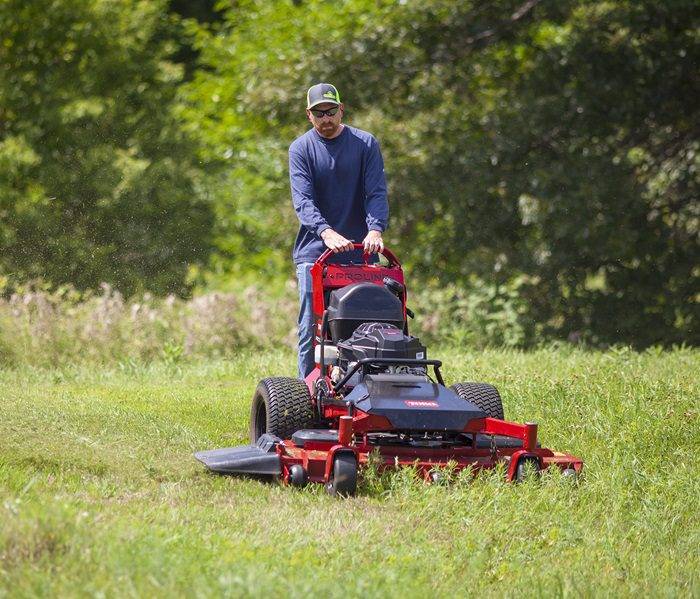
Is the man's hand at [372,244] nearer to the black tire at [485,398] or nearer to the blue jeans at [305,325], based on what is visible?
the blue jeans at [305,325]

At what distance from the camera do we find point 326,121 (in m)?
7.43

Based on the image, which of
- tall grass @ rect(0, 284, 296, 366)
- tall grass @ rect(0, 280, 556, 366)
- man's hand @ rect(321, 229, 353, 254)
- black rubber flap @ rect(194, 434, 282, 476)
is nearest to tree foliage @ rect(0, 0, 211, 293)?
tall grass @ rect(0, 280, 556, 366)

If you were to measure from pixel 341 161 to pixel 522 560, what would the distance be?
9.97 feet

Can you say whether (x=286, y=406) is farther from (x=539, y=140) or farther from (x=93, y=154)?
(x=93, y=154)

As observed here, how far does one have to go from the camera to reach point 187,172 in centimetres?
1634

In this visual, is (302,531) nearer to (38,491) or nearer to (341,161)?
(38,491)

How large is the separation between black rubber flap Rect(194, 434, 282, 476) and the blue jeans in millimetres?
1009

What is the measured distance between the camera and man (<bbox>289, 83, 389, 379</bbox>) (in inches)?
291

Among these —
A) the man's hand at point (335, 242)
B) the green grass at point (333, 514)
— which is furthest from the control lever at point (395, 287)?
the green grass at point (333, 514)

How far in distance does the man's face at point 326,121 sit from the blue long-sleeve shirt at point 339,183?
0.19 ft

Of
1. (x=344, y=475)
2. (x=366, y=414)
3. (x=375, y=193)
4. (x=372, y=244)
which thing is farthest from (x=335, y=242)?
(x=344, y=475)

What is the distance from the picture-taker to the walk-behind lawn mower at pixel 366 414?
6.20 metres

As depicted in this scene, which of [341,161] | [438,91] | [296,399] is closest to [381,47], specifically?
[438,91]

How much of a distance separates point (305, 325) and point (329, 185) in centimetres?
87
